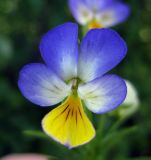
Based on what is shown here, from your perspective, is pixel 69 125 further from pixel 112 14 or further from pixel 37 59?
pixel 37 59

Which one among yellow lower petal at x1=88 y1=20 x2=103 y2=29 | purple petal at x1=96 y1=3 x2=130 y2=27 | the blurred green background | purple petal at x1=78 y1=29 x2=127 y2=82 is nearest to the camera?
purple petal at x1=78 y1=29 x2=127 y2=82

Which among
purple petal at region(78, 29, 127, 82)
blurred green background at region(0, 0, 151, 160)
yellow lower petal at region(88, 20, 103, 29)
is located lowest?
blurred green background at region(0, 0, 151, 160)

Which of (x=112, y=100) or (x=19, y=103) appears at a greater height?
(x=112, y=100)

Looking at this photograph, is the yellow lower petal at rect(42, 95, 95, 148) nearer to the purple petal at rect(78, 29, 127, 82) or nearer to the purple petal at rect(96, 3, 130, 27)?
the purple petal at rect(78, 29, 127, 82)

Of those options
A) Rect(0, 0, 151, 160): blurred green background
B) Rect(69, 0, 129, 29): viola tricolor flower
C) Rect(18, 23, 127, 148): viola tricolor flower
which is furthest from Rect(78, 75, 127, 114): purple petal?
Rect(0, 0, 151, 160): blurred green background

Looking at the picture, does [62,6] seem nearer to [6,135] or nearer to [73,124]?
[6,135]

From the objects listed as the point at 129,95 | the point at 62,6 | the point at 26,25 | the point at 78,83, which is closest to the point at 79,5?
the point at 129,95

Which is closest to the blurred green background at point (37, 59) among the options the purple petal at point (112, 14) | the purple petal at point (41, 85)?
the purple petal at point (112, 14)
